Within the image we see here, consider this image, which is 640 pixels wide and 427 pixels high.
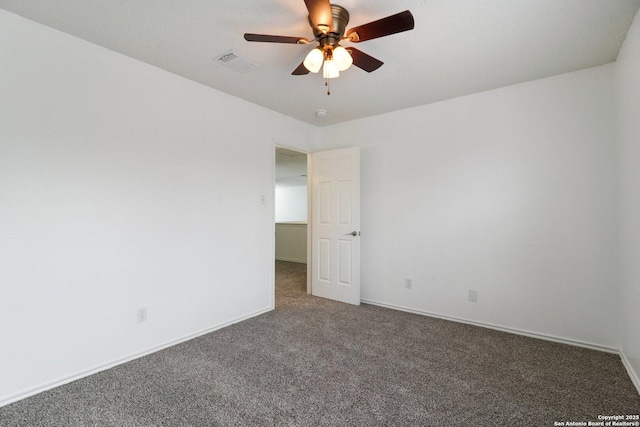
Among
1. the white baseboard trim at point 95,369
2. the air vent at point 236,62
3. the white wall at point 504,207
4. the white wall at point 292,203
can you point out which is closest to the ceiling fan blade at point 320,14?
the air vent at point 236,62

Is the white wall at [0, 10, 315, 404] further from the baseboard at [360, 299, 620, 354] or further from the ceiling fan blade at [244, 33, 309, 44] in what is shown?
the baseboard at [360, 299, 620, 354]

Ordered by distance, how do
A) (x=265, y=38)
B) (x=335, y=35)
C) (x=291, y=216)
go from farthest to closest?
(x=291, y=216) < (x=335, y=35) < (x=265, y=38)

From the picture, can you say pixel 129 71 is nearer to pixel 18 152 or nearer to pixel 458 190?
pixel 18 152

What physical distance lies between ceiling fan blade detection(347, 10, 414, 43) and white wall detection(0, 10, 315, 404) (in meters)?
Result: 1.83

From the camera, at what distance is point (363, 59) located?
6.59ft

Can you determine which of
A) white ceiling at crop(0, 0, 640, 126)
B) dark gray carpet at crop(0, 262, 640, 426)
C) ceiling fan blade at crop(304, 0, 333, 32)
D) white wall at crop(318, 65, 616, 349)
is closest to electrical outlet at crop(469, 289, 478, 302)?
white wall at crop(318, 65, 616, 349)

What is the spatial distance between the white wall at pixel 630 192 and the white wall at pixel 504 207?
192mm

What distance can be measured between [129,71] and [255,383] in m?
2.60

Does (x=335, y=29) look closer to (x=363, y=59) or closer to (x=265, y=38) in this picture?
(x=363, y=59)

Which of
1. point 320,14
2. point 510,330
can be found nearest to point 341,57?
point 320,14

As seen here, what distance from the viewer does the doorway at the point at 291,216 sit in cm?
565

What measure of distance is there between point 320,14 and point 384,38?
0.74 meters

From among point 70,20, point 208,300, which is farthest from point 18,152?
point 208,300

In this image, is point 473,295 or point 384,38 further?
point 473,295
